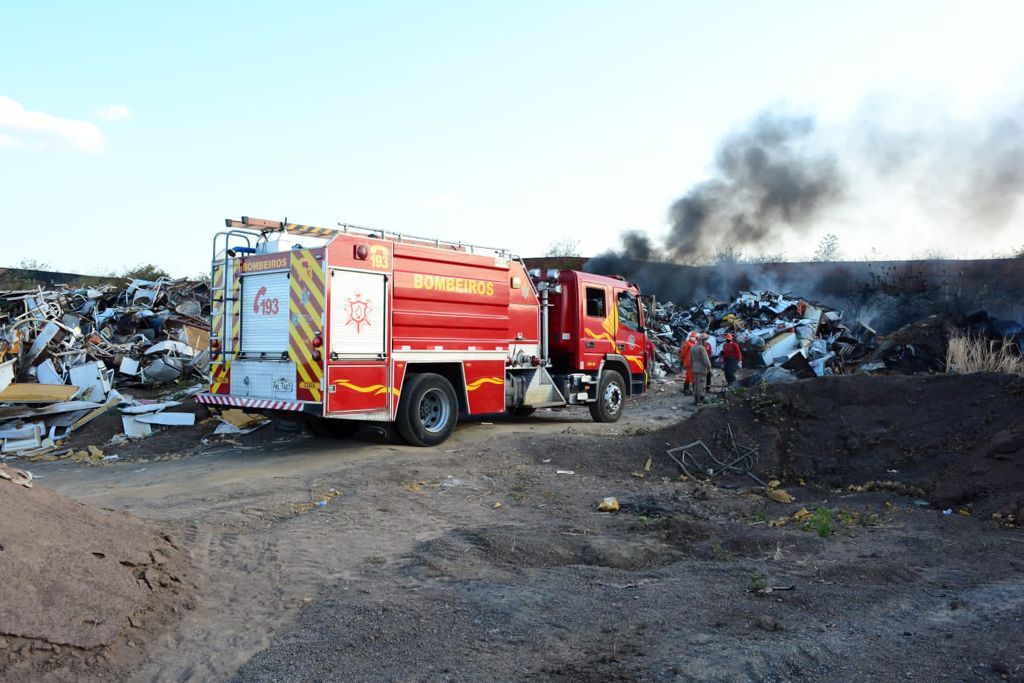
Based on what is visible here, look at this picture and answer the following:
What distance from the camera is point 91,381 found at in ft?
45.7

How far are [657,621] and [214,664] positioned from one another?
7.79ft

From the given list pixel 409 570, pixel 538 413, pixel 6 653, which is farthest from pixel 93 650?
pixel 538 413

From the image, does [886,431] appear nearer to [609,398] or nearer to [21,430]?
[609,398]

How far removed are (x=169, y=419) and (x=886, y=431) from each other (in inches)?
408

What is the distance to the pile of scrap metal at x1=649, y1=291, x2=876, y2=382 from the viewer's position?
786 inches

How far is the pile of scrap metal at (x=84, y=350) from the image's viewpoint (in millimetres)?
12516

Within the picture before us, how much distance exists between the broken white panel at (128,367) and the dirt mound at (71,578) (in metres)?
11.0

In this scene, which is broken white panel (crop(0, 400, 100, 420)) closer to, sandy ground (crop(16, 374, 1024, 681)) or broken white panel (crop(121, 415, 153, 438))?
broken white panel (crop(121, 415, 153, 438))

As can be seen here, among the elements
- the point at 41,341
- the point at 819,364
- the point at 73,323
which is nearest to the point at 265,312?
the point at 41,341

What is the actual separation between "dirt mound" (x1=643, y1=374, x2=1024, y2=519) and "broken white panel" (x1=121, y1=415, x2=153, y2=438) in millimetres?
7659

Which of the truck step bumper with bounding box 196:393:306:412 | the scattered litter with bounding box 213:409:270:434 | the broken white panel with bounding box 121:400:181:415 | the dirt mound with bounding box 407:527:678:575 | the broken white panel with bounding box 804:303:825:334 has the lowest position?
the dirt mound with bounding box 407:527:678:575

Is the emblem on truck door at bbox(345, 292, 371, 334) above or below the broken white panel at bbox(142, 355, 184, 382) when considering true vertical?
above

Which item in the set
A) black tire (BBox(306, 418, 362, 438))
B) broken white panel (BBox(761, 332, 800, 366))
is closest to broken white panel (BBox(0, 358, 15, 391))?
black tire (BBox(306, 418, 362, 438))

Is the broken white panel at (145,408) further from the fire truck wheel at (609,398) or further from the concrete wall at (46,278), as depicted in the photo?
the concrete wall at (46,278)
